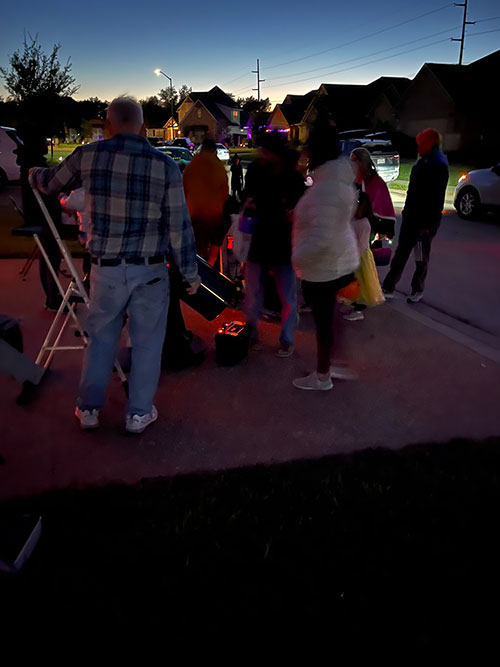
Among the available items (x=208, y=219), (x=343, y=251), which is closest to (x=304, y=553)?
(x=343, y=251)

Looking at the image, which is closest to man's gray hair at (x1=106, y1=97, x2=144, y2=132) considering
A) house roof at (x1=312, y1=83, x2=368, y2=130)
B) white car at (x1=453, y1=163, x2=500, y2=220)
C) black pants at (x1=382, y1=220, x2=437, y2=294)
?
black pants at (x1=382, y1=220, x2=437, y2=294)

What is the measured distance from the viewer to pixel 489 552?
8.52ft

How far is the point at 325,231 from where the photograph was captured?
12.3 ft

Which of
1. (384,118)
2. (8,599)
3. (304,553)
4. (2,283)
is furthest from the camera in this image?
(384,118)

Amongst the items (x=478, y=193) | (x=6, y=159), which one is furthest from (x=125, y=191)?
(x=6, y=159)

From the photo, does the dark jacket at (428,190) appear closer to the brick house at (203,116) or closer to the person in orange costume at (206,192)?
the person in orange costume at (206,192)

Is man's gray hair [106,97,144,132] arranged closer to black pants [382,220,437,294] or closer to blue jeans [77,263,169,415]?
blue jeans [77,263,169,415]

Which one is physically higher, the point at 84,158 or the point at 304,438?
the point at 84,158

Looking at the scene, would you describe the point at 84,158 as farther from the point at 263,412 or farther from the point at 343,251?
the point at 263,412

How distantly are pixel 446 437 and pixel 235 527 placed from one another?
1.78 metres

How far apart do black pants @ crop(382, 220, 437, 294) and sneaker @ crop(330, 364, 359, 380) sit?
2.38 m

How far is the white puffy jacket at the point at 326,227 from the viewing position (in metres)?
3.67

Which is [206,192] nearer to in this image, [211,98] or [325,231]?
[325,231]

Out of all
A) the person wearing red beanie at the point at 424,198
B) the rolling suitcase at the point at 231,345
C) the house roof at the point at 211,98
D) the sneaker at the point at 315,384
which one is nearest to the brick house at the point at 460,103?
the person wearing red beanie at the point at 424,198
